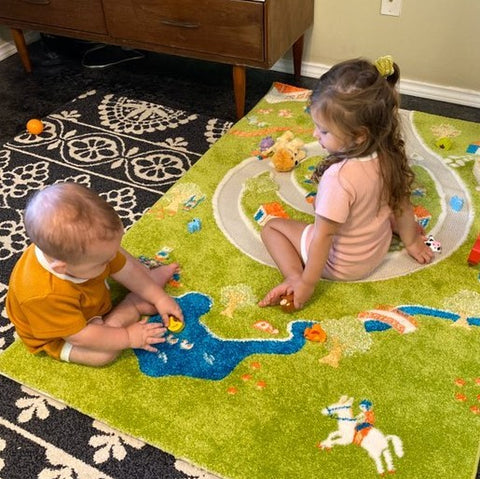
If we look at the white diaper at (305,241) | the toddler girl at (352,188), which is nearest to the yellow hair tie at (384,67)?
the toddler girl at (352,188)

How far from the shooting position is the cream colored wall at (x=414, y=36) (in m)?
1.95

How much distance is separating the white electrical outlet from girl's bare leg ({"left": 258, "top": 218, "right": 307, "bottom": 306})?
1063 millimetres

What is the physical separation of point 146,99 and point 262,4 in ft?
2.19

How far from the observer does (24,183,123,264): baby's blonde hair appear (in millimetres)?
1000

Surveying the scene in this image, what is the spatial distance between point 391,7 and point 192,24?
73 cm

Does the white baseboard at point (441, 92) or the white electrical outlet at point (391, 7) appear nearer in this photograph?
the white electrical outlet at point (391, 7)

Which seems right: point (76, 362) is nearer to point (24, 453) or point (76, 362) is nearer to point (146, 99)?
point (24, 453)

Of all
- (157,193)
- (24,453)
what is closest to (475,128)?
(157,193)

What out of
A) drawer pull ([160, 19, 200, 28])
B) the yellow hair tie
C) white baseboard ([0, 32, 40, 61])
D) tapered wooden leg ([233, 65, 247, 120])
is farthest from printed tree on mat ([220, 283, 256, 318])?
white baseboard ([0, 32, 40, 61])

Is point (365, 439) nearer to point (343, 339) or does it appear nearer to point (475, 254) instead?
point (343, 339)

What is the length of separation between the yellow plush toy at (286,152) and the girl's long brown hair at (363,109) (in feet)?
1.91

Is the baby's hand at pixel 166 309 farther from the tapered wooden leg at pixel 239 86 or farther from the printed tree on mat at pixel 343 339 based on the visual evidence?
the tapered wooden leg at pixel 239 86

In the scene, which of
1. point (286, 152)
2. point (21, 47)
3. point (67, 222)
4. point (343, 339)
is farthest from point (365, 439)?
point (21, 47)

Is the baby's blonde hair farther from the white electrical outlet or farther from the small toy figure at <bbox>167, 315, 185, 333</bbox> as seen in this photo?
the white electrical outlet
